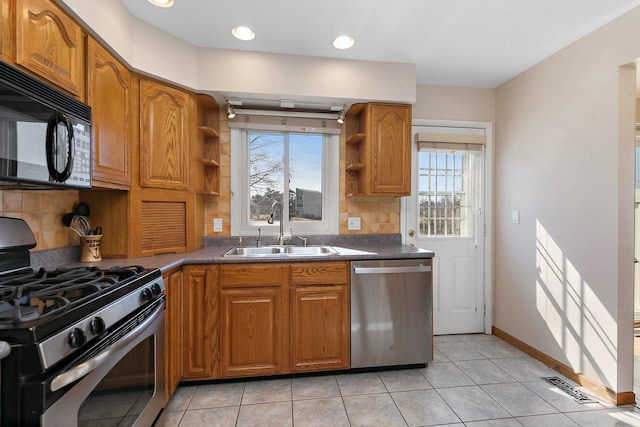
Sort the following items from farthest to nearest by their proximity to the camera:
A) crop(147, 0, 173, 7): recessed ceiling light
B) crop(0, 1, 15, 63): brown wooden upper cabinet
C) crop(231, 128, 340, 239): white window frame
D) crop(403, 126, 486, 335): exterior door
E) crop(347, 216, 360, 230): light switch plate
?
crop(403, 126, 486, 335): exterior door < crop(347, 216, 360, 230): light switch plate < crop(231, 128, 340, 239): white window frame < crop(147, 0, 173, 7): recessed ceiling light < crop(0, 1, 15, 63): brown wooden upper cabinet

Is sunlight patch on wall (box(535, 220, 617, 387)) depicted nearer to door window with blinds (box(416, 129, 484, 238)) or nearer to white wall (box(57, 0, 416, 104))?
door window with blinds (box(416, 129, 484, 238))

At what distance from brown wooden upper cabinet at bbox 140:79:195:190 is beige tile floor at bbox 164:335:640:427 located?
1.51 meters

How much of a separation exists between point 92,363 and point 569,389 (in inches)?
111

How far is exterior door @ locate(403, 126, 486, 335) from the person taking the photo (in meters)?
3.00

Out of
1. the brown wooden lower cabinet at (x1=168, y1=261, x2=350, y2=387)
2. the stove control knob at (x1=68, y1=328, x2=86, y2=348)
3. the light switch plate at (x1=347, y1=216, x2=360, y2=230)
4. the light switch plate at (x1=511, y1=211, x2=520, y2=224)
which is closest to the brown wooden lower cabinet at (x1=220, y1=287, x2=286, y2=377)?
the brown wooden lower cabinet at (x1=168, y1=261, x2=350, y2=387)

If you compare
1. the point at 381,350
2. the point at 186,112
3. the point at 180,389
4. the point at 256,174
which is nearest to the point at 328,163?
the point at 256,174

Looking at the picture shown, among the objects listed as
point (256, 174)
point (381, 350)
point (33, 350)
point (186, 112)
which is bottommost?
point (381, 350)

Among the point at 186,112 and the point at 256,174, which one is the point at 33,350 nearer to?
the point at 186,112

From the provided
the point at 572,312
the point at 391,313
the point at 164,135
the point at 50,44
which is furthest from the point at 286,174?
the point at 572,312

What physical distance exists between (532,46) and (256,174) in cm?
248

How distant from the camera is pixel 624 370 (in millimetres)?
1913

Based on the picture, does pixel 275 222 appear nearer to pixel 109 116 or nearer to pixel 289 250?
pixel 289 250

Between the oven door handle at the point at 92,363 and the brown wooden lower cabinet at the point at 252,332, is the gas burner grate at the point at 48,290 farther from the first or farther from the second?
the brown wooden lower cabinet at the point at 252,332

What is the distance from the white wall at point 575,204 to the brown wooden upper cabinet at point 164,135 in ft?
9.50
